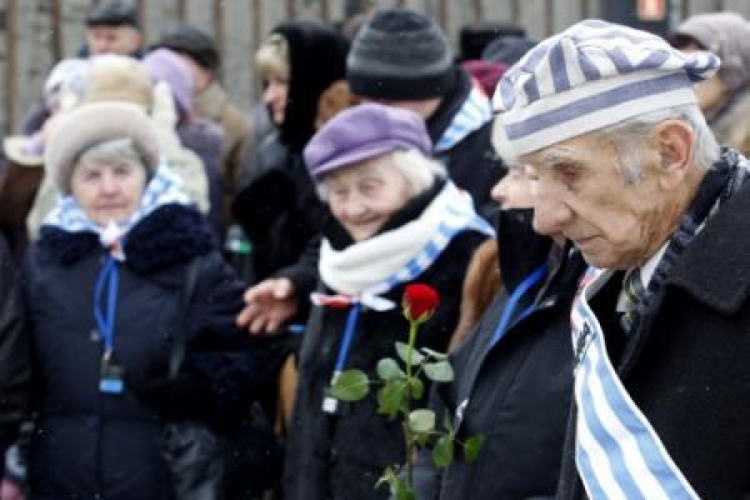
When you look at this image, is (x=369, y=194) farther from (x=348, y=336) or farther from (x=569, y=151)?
(x=569, y=151)

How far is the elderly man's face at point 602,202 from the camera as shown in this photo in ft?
8.48

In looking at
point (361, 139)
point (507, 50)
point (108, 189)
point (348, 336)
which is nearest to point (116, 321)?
point (108, 189)

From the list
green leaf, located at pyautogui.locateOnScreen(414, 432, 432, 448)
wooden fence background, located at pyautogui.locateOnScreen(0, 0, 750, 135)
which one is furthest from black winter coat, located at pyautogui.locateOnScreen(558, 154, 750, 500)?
wooden fence background, located at pyautogui.locateOnScreen(0, 0, 750, 135)

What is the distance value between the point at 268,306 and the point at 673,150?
2692mm

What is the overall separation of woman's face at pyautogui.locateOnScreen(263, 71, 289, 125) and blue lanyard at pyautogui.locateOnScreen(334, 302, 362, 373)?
1576mm

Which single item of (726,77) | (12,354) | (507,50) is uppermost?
(726,77)

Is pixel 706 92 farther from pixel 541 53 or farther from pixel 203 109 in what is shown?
pixel 203 109

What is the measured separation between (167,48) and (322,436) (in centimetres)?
332

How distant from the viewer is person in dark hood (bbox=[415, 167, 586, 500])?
11.1 ft

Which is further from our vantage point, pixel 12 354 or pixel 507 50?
pixel 507 50

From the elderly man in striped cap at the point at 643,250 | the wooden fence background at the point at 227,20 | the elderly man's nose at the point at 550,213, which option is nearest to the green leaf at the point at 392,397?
the elderly man in striped cap at the point at 643,250

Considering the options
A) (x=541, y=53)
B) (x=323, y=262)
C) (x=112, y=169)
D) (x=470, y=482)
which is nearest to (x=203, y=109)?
(x=112, y=169)

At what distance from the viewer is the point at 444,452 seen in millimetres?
3428

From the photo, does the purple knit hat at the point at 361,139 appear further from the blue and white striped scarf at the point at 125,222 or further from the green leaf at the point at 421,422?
the green leaf at the point at 421,422
